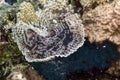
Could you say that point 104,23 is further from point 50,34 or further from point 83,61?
point 50,34

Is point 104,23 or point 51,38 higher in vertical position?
point 104,23

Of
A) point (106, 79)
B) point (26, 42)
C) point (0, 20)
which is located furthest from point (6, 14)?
point (106, 79)

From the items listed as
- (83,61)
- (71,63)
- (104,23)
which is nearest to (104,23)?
(104,23)

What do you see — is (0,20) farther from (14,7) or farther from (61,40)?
(61,40)

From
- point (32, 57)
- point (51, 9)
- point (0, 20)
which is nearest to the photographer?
point (32, 57)

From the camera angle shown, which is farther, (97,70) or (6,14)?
(6,14)

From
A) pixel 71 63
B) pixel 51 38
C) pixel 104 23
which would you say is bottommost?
pixel 71 63

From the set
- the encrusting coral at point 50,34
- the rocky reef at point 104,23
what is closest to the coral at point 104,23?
the rocky reef at point 104,23

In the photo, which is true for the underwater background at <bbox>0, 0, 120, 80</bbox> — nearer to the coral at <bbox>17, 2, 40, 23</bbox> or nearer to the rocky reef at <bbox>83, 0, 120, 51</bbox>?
the rocky reef at <bbox>83, 0, 120, 51</bbox>
